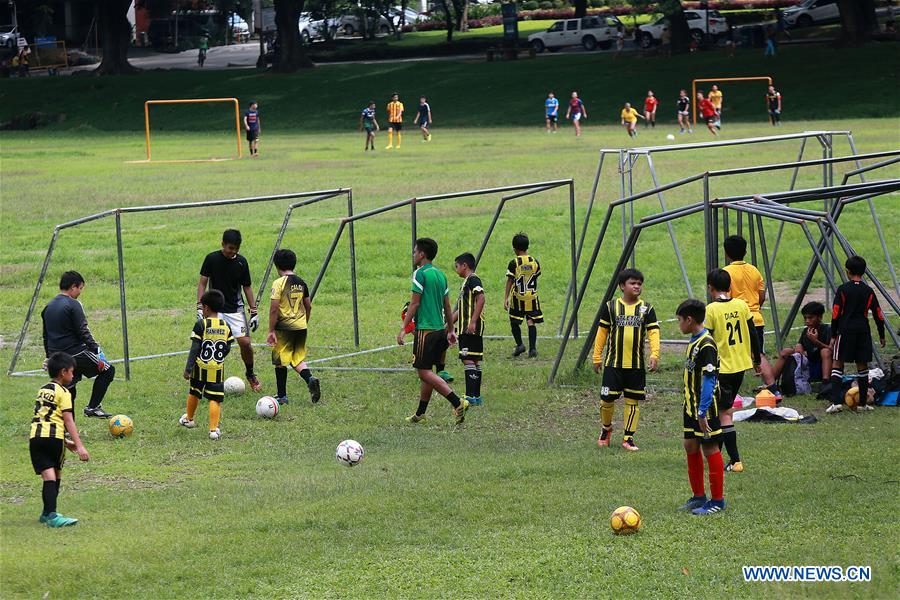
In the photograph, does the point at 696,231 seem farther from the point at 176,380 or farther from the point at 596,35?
the point at 596,35

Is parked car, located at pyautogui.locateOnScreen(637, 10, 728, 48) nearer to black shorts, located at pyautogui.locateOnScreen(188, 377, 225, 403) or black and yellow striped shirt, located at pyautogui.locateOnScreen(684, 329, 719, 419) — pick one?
black shorts, located at pyautogui.locateOnScreen(188, 377, 225, 403)

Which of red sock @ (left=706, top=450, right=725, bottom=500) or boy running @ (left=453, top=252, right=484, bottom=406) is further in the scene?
boy running @ (left=453, top=252, right=484, bottom=406)

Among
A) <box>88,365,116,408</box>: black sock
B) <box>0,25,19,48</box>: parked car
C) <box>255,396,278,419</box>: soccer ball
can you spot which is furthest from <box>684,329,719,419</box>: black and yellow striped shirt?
<box>0,25,19,48</box>: parked car

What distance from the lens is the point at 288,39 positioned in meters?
68.4

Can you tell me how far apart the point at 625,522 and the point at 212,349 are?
5.52 metres

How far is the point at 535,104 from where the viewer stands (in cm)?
5406

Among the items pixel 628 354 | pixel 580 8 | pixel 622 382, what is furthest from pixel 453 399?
pixel 580 8

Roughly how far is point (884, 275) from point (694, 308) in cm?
1480

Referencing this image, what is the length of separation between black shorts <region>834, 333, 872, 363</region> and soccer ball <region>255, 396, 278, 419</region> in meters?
6.07

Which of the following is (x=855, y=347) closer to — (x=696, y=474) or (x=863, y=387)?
(x=863, y=387)

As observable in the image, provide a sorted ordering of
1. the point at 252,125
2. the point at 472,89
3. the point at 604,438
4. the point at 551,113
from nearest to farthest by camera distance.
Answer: the point at 604,438, the point at 252,125, the point at 551,113, the point at 472,89

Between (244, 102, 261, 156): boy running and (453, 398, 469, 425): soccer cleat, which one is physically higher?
(244, 102, 261, 156): boy running

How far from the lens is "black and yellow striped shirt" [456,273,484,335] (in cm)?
1414

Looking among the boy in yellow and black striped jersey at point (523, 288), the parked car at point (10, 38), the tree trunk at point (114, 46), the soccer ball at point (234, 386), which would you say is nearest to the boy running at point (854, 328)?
the boy in yellow and black striped jersey at point (523, 288)
